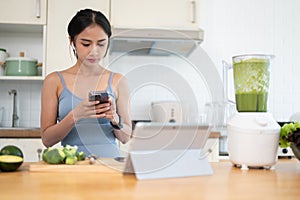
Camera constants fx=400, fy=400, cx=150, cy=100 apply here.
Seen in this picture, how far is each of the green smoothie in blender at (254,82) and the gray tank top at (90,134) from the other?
469 mm

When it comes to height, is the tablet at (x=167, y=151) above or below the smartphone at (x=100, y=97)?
below

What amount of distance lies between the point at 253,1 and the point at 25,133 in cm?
213

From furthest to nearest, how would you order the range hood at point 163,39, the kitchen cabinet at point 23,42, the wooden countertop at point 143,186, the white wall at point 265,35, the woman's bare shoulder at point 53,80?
the white wall at point 265,35 → the kitchen cabinet at point 23,42 → the range hood at point 163,39 → the woman's bare shoulder at point 53,80 → the wooden countertop at point 143,186

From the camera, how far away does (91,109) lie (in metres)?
1.25

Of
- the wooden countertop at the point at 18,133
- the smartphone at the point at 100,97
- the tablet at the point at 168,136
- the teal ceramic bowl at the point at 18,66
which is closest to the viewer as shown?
the tablet at the point at 168,136

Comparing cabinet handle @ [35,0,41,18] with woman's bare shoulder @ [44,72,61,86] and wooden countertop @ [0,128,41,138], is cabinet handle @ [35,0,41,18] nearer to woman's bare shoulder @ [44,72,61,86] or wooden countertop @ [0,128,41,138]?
wooden countertop @ [0,128,41,138]

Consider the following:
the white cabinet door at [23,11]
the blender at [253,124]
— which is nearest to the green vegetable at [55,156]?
the blender at [253,124]

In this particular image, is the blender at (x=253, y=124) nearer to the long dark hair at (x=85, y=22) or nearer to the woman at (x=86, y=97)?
the woman at (x=86, y=97)

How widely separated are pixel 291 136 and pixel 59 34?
6.56 feet

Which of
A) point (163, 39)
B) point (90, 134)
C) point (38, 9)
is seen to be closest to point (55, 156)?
point (90, 134)

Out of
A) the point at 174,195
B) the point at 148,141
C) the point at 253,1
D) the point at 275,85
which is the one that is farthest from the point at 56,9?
the point at 174,195

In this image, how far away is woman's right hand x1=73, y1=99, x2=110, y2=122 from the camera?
1244 millimetres

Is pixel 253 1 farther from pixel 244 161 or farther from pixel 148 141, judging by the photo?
pixel 148 141

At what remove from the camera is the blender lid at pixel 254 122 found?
1124 mm
